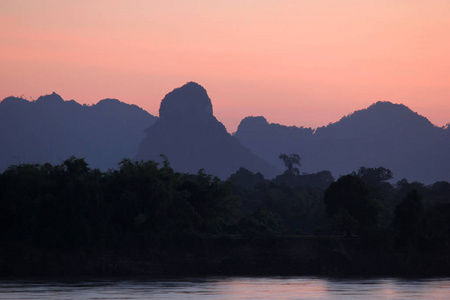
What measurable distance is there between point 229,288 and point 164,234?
1757 centimetres

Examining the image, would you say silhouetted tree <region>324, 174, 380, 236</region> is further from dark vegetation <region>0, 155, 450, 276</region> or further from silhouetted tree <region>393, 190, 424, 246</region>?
silhouetted tree <region>393, 190, 424, 246</region>

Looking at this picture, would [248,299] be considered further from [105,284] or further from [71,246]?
[71,246]

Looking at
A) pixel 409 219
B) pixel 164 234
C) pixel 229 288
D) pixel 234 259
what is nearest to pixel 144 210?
pixel 164 234

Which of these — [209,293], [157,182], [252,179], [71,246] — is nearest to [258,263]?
[157,182]

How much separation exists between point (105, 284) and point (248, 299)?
13821mm

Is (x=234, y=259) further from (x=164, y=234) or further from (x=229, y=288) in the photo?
(x=229, y=288)

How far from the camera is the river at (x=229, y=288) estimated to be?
40375mm

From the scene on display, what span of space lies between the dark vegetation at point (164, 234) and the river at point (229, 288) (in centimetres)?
622

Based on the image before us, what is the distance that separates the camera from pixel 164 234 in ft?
205

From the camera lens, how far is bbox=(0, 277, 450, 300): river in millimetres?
40375

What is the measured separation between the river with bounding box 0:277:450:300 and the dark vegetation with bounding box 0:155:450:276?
20.4 feet

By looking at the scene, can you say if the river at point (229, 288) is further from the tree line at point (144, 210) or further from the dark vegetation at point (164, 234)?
the tree line at point (144, 210)

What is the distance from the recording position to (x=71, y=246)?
198 feet

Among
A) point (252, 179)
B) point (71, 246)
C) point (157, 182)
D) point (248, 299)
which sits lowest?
point (248, 299)
